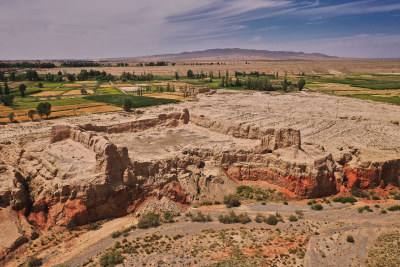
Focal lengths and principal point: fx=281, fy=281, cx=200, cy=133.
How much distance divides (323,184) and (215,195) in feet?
32.5

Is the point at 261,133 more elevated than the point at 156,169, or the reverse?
the point at 261,133

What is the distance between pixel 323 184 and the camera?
25688 mm

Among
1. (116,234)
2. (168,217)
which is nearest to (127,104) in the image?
(168,217)

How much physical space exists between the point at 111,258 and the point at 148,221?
4545 millimetres

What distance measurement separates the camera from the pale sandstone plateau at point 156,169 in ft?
70.0

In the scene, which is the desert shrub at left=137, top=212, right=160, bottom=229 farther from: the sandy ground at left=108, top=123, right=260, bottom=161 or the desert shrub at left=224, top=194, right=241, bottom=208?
the desert shrub at left=224, top=194, right=241, bottom=208

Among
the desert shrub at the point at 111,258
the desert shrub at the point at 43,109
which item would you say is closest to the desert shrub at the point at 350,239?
the desert shrub at the point at 111,258

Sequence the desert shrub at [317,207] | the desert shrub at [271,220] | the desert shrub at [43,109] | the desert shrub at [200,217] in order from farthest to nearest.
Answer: the desert shrub at [43,109]
the desert shrub at [317,207]
the desert shrub at [200,217]
the desert shrub at [271,220]

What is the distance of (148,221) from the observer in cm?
2166

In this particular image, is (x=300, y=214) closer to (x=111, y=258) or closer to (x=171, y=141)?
(x=111, y=258)

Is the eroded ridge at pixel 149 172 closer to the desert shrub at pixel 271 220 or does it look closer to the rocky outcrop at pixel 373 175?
the rocky outcrop at pixel 373 175

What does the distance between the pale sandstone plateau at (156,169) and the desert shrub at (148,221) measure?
3.64 ft

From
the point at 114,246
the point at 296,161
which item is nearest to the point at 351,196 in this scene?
the point at 296,161

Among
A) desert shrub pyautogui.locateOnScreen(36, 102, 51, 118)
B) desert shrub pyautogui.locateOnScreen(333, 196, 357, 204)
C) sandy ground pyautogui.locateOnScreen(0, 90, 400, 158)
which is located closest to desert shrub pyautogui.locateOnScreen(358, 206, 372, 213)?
desert shrub pyautogui.locateOnScreen(333, 196, 357, 204)
